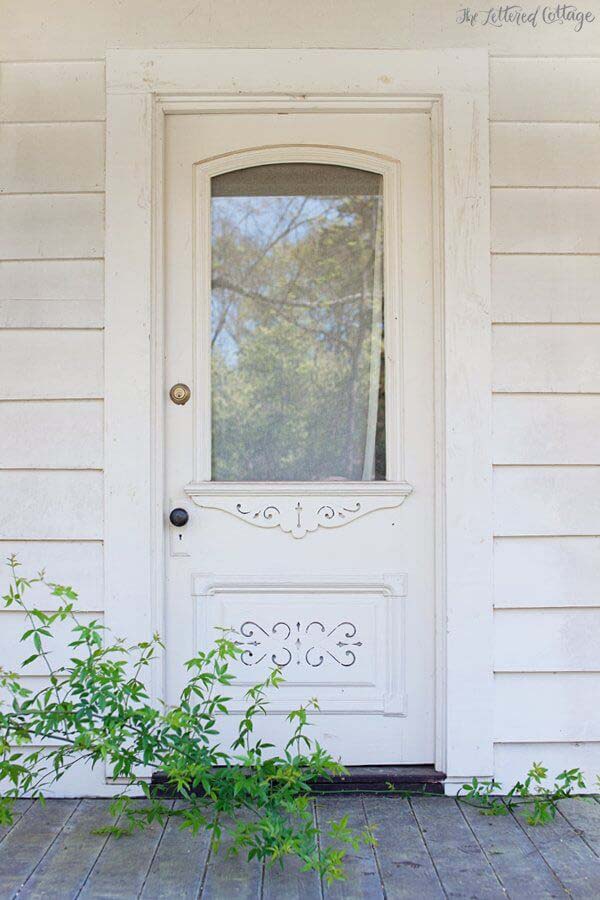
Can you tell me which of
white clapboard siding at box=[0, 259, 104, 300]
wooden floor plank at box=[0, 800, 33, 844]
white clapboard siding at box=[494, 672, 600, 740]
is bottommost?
wooden floor plank at box=[0, 800, 33, 844]

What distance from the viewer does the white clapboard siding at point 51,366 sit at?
2.64m

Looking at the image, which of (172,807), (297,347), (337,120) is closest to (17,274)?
(297,347)

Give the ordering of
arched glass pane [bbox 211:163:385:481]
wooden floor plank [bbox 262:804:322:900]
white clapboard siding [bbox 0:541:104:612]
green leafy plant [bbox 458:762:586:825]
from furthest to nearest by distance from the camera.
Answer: arched glass pane [bbox 211:163:385:481], white clapboard siding [bbox 0:541:104:612], green leafy plant [bbox 458:762:586:825], wooden floor plank [bbox 262:804:322:900]

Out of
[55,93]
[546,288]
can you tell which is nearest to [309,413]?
[546,288]

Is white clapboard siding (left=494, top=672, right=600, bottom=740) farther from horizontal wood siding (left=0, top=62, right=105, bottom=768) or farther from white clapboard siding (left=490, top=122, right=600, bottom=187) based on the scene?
white clapboard siding (left=490, top=122, right=600, bottom=187)

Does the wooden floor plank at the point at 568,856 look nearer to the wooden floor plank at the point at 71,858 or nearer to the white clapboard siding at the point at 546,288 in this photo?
the wooden floor plank at the point at 71,858

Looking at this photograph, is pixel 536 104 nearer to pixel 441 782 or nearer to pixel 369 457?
pixel 369 457

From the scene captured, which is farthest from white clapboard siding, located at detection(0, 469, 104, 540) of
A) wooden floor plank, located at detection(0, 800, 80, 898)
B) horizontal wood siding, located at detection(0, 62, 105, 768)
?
wooden floor plank, located at detection(0, 800, 80, 898)

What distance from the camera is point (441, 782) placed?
2.63 metres

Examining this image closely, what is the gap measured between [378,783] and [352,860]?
450 mm

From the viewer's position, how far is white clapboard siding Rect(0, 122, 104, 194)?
264 centimetres

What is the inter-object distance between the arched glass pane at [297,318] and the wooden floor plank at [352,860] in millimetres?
999

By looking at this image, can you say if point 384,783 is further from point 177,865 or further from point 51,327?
point 51,327

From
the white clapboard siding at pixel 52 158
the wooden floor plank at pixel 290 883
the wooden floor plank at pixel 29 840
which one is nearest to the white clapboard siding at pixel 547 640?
the wooden floor plank at pixel 290 883
